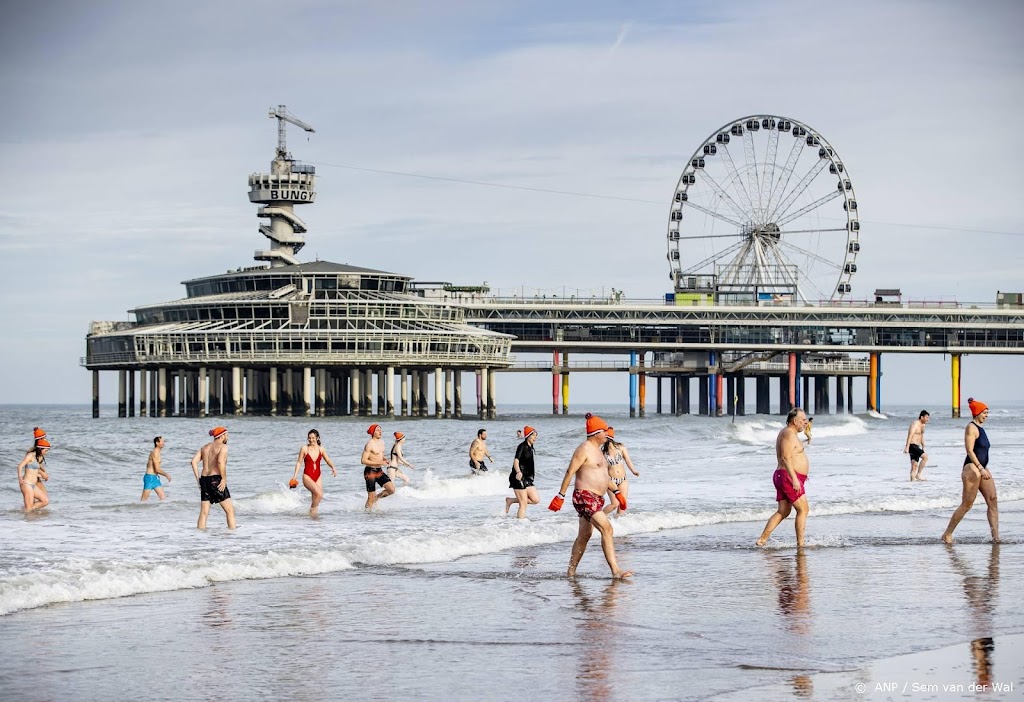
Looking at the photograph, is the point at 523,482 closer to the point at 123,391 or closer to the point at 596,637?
Answer: the point at 596,637

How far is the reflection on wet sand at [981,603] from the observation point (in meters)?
9.61

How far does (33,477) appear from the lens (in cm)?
2267

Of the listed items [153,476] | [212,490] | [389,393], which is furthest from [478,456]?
[389,393]

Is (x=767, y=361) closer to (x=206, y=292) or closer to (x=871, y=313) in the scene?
(x=871, y=313)

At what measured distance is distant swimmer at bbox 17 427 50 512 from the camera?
887 inches

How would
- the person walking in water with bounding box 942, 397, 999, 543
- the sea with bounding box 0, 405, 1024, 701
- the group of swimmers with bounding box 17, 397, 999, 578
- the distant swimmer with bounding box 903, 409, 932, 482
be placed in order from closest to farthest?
1. the sea with bounding box 0, 405, 1024, 701
2. the group of swimmers with bounding box 17, 397, 999, 578
3. the person walking in water with bounding box 942, 397, 999, 543
4. the distant swimmer with bounding box 903, 409, 932, 482

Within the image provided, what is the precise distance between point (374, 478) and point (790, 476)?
9040 mm

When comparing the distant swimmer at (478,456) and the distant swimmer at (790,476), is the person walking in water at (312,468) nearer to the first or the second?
the distant swimmer at (478,456)

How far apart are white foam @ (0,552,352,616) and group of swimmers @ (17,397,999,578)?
277cm

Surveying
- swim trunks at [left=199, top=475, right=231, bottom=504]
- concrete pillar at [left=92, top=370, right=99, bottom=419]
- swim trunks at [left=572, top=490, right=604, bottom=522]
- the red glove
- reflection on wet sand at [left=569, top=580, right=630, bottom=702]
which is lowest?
reflection on wet sand at [left=569, top=580, right=630, bottom=702]

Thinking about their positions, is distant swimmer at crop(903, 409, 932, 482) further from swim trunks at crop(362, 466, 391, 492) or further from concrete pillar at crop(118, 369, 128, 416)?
concrete pillar at crop(118, 369, 128, 416)

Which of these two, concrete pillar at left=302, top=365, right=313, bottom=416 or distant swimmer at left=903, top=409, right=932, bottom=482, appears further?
concrete pillar at left=302, top=365, right=313, bottom=416

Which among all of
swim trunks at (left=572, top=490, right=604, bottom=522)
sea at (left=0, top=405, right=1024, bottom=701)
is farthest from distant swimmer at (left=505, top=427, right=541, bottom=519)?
swim trunks at (left=572, top=490, right=604, bottom=522)

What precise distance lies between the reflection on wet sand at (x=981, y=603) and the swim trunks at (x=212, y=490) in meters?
9.10
